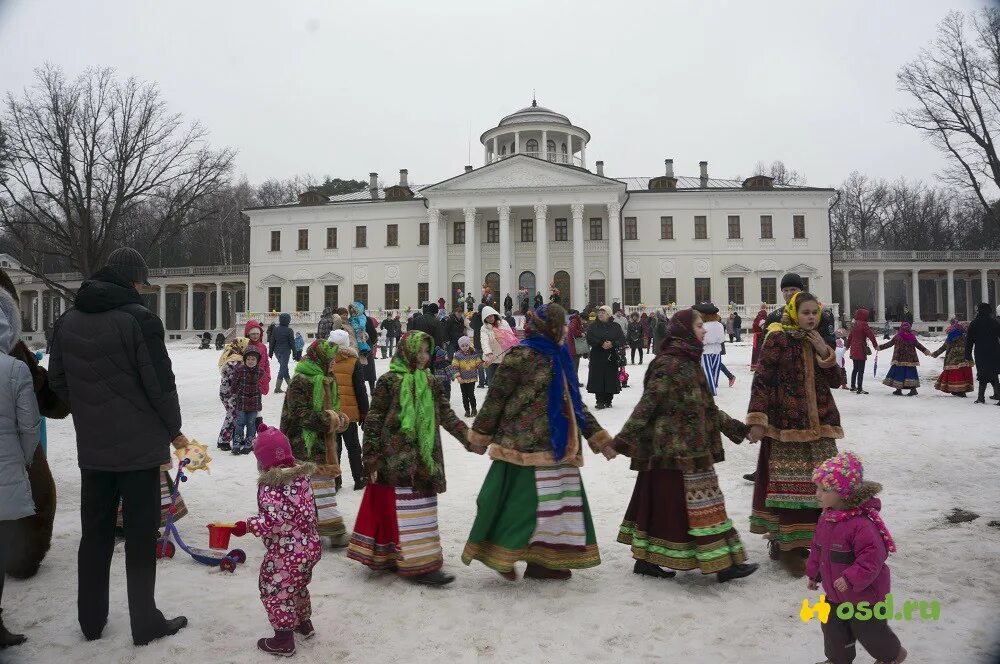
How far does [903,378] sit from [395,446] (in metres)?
12.6

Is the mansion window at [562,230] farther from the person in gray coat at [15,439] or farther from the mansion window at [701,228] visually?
the person in gray coat at [15,439]

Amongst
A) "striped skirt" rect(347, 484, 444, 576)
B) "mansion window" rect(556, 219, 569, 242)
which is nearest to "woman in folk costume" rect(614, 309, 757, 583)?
"striped skirt" rect(347, 484, 444, 576)

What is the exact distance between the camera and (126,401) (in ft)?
11.9

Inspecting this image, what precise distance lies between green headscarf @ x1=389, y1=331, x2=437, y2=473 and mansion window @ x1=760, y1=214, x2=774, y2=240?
42904 mm

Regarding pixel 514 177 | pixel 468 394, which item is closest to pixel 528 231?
pixel 514 177

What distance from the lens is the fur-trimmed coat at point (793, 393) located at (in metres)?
4.64

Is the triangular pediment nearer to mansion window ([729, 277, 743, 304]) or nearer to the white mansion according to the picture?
the white mansion

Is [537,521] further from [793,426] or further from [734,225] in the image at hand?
[734,225]

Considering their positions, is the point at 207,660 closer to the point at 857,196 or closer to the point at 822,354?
the point at 822,354

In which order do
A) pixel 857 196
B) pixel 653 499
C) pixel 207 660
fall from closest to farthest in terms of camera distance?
pixel 207 660 → pixel 653 499 → pixel 857 196

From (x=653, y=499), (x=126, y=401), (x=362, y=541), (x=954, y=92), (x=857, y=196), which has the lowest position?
(x=362, y=541)

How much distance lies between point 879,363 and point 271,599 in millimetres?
19975

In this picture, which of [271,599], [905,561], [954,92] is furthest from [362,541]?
[954,92]

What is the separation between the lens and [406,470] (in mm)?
4508
